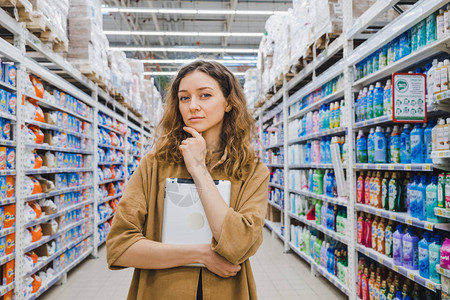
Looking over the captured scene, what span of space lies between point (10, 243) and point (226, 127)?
2.70 m

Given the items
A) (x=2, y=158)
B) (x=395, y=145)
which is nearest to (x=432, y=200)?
(x=395, y=145)

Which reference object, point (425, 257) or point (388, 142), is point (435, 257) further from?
point (388, 142)

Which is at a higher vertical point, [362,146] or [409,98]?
[409,98]

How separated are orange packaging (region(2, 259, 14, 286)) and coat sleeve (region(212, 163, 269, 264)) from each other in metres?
2.77

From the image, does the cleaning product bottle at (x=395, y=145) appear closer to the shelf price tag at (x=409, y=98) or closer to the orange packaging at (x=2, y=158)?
the shelf price tag at (x=409, y=98)

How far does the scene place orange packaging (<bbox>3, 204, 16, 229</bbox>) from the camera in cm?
299

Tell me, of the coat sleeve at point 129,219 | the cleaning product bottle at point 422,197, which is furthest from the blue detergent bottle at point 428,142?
the coat sleeve at point 129,219

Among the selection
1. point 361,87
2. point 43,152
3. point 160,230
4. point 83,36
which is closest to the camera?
point 160,230

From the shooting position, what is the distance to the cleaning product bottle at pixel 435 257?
229 cm

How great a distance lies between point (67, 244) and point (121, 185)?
127 inches

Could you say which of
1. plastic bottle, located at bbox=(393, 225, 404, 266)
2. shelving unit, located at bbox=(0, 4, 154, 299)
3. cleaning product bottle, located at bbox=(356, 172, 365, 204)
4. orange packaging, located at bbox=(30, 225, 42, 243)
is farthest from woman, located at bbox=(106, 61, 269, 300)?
orange packaging, located at bbox=(30, 225, 42, 243)

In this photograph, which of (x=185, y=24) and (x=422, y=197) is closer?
(x=422, y=197)

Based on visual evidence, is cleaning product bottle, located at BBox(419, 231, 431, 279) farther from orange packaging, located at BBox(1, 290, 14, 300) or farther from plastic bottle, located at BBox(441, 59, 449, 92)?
orange packaging, located at BBox(1, 290, 14, 300)

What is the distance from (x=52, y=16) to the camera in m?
3.61
